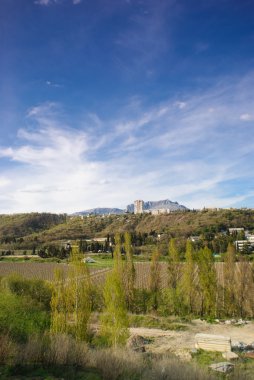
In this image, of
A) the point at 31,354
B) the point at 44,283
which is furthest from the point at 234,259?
the point at 31,354

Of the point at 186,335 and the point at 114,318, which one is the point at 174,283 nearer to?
the point at 186,335

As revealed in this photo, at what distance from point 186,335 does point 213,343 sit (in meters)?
4.20

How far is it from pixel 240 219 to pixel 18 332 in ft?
277

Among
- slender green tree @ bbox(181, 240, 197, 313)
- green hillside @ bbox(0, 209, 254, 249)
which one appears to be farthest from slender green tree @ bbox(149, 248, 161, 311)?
green hillside @ bbox(0, 209, 254, 249)

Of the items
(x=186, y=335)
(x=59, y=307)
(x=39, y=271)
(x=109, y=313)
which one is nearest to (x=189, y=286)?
(x=186, y=335)

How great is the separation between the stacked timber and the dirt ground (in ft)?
1.99

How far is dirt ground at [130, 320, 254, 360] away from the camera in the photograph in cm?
1780

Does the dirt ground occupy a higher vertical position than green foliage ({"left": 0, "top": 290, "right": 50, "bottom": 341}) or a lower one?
lower

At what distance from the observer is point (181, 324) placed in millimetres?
23656

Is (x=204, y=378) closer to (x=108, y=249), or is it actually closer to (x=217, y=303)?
(x=217, y=303)

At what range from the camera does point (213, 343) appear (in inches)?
664

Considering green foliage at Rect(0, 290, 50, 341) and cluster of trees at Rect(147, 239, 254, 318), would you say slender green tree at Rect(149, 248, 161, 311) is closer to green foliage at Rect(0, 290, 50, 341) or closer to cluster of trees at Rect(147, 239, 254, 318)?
cluster of trees at Rect(147, 239, 254, 318)

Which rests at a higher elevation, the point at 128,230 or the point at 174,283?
the point at 128,230

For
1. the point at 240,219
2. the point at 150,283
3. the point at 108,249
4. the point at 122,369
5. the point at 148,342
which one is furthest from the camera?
the point at 240,219
